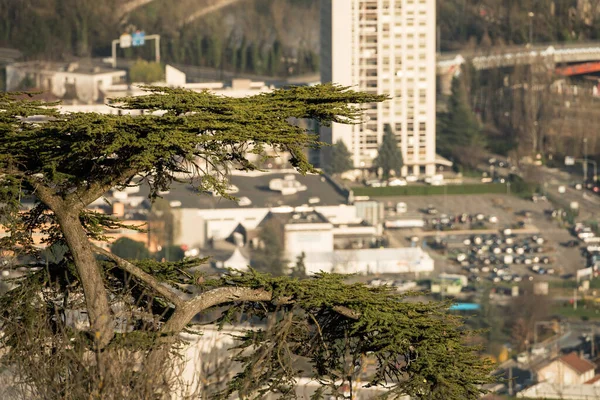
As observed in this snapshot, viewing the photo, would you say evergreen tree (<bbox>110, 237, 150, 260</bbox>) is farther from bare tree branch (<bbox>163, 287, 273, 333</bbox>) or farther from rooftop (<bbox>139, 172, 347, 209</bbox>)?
bare tree branch (<bbox>163, 287, 273, 333</bbox>)

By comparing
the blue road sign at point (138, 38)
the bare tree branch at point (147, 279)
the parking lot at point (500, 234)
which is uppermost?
the blue road sign at point (138, 38)

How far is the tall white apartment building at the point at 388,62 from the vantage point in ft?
137

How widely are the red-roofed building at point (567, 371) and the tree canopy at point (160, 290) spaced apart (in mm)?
15381

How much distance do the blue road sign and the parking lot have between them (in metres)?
10.7

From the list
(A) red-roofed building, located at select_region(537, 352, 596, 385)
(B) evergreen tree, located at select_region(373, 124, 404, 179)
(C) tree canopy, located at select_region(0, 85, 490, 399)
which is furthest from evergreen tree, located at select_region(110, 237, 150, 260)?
(C) tree canopy, located at select_region(0, 85, 490, 399)

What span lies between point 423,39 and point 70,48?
28.4ft

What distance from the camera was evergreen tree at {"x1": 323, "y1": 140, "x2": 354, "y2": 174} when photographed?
39469 mm

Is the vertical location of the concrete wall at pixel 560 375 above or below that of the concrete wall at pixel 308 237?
below

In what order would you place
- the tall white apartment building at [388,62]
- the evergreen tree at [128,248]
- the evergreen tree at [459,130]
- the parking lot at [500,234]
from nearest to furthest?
the evergreen tree at [128,248]
the parking lot at [500,234]
the evergreen tree at [459,130]
the tall white apartment building at [388,62]

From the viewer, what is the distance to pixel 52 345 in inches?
259

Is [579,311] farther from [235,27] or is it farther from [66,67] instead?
[235,27]

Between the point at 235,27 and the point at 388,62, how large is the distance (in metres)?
7.23

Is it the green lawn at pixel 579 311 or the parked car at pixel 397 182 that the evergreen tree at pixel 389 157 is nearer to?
the parked car at pixel 397 182

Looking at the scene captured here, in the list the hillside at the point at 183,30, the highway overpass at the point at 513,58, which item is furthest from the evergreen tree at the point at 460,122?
the hillside at the point at 183,30
